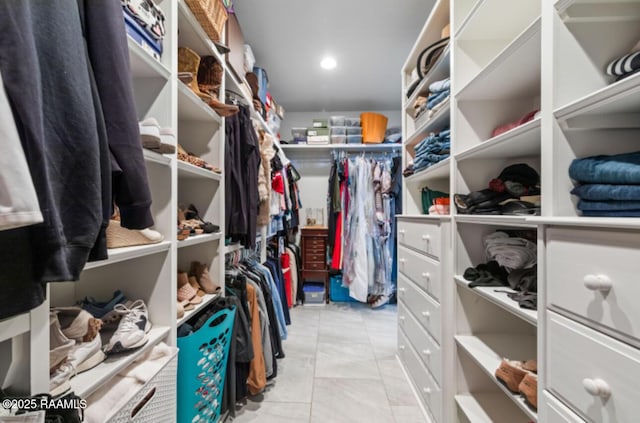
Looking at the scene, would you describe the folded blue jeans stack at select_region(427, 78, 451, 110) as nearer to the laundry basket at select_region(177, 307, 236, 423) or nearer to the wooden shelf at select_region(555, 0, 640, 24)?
the wooden shelf at select_region(555, 0, 640, 24)

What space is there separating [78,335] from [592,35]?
1554mm

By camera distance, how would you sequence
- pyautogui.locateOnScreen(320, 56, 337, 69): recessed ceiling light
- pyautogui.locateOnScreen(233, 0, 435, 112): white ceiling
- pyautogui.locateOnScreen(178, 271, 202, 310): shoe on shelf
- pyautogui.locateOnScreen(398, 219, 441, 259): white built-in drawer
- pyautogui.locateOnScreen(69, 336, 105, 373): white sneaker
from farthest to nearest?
pyautogui.locateOnScreen(320, 56, 337, 69): recessed ceiling light
pyautogui.locateOnScreen(233, 0, 435, 112): white ceiling
pyautogui.locateOnScreen(398, 219, 441, 259): white built-in drawer
pyautogui.locateOnScreen(178, 271, 202, 310): shoe on shelf
pyautogui.locateOnScreen(69, 336, 105, 373): white sneaker

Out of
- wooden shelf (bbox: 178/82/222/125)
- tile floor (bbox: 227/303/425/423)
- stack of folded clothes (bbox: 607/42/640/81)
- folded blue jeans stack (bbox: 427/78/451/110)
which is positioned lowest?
tile floor (bbox: 227/303/425/423)

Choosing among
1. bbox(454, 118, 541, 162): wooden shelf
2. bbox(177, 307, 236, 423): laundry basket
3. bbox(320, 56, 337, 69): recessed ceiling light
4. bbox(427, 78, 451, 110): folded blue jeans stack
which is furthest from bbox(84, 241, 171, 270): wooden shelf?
bbox(320, 56, 337, 69): recessed ceiling light

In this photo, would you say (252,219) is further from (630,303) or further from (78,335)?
(630,303)

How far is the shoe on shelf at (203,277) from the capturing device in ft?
4.32

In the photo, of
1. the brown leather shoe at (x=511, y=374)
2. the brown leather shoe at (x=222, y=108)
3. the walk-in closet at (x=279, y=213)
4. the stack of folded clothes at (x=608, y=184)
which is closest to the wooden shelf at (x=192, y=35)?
the walk-in closet at (x=279, y=213)

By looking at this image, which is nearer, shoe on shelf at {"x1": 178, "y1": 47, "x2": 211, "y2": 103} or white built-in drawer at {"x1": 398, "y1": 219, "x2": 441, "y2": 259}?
shoe on shelf at {"x1": 178, "y1": 47, "x2": 211, "y2": 103}

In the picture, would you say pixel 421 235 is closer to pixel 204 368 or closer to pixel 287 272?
pixel 204 368

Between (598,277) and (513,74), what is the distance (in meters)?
0.79

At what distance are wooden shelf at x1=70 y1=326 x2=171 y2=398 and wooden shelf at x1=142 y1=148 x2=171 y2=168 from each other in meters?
0.60

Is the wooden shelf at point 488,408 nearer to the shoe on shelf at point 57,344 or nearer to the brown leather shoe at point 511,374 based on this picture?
the brown leather shoe at point 511,374

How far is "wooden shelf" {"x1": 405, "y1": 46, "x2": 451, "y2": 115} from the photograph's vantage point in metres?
1.29

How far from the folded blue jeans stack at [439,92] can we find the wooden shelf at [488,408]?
55.5 inches
